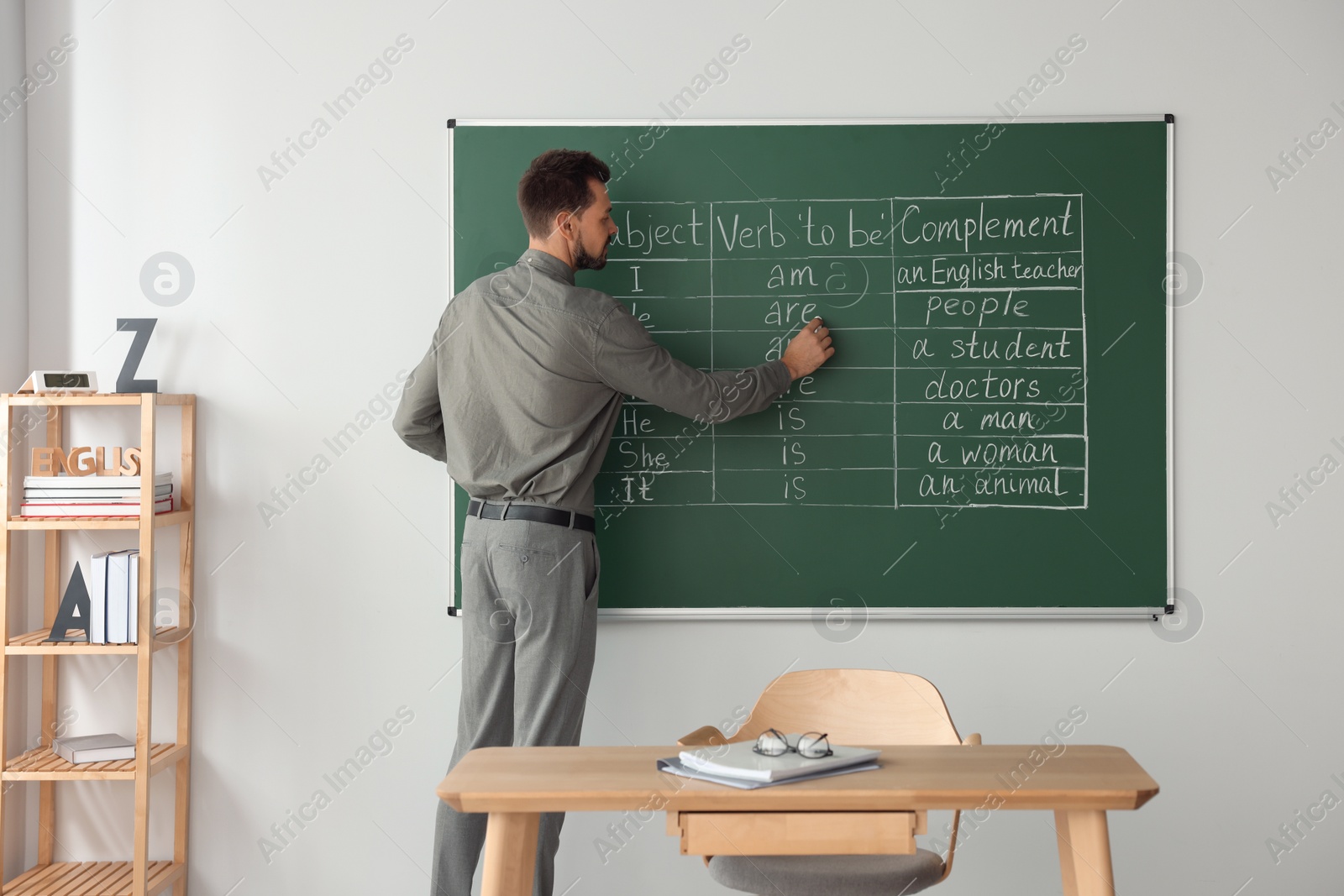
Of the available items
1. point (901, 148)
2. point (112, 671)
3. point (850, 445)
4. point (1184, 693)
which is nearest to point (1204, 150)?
point (901, 148)

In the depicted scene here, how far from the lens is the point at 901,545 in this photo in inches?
110

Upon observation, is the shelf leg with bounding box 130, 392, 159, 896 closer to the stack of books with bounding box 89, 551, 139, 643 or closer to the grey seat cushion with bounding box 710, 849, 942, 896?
the stack of books with bounding box 89, 551, 139, 643

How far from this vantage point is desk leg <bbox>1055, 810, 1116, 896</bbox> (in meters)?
1.48

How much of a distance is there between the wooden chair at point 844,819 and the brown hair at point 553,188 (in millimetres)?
1316

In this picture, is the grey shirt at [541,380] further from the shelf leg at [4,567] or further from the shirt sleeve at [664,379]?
the shelf leg at [4,567]

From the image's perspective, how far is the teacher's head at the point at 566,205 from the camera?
8.23 feet

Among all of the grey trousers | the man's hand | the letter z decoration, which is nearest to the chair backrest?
the grey trousers

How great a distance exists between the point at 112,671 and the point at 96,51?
6.06 ft

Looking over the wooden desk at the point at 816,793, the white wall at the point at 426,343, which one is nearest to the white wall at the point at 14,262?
the white wall at the point at 426,343

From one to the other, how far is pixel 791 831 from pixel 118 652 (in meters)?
1.97

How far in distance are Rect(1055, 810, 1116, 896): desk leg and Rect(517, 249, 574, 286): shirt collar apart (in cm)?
167

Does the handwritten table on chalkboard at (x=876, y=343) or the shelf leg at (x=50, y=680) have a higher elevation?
the handwritten table on chalkboard at (x=876, y=343)

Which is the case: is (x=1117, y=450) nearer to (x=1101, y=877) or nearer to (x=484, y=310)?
(x=1101, y=877)

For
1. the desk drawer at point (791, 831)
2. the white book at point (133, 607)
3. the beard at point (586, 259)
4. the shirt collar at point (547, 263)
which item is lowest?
→ the desk drawer at point (791, 831)
